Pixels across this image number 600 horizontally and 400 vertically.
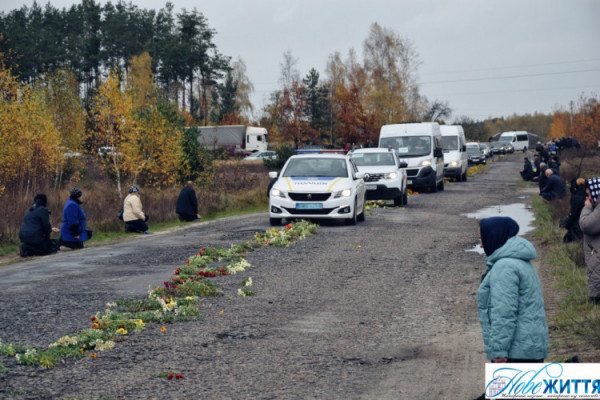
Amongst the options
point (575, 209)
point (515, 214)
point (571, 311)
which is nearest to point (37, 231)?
point (575, 209)

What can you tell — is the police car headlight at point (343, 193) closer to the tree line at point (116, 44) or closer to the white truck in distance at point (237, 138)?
the white truck in distance at point (237, 138)

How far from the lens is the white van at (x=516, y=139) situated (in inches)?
3711

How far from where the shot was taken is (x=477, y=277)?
12.0 meters

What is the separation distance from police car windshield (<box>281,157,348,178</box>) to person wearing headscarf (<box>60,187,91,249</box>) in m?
5.45

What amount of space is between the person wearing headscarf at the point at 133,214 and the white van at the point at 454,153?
73.6 ft

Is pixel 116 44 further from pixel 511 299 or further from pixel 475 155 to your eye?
pixel 511 299

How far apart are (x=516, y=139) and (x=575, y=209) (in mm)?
85503

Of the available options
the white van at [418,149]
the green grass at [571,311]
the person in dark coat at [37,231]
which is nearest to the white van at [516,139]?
the white van at [418,149]

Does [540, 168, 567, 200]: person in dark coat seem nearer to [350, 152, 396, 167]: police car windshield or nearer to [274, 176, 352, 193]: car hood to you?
[350, 152, 396, 167]: police car windshield

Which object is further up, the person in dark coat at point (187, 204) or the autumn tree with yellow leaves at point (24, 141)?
the autumn tree with yellow leaves at point (24, 141)

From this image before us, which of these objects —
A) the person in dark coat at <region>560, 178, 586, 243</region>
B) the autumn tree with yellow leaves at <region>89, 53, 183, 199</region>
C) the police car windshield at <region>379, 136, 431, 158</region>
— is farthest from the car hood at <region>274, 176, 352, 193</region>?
the autumn tree with yellow leaves at <region>89, 53, 183, 199</region>

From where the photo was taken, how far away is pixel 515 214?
22.5 meters

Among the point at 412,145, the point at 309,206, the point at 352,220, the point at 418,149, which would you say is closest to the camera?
the point at 309,206

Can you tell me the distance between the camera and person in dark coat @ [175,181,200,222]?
900 inches
